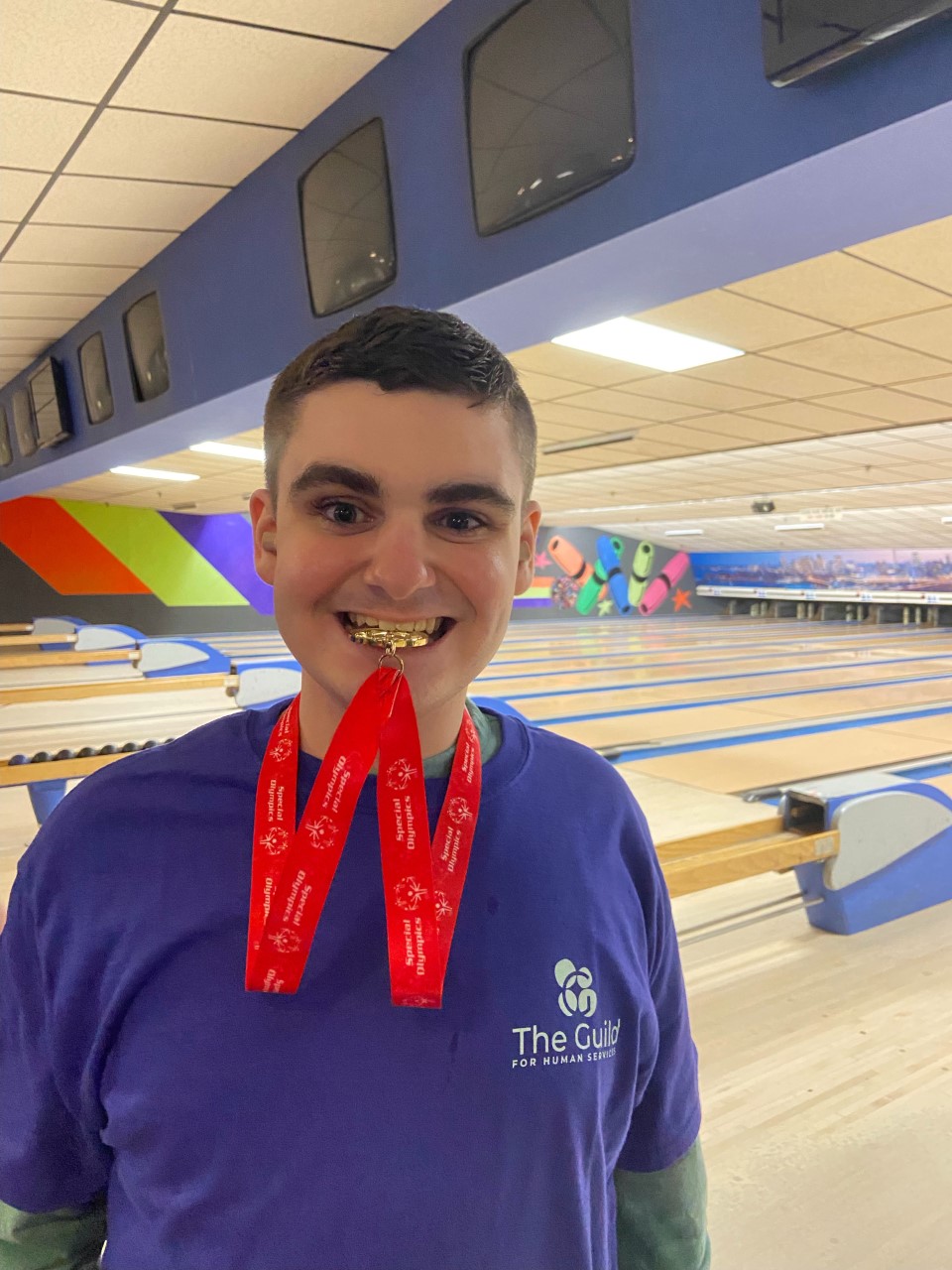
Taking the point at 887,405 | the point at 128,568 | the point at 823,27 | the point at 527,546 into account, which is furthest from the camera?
the point at 128,568

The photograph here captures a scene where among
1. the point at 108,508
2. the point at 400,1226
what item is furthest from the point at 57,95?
the point at 108,508

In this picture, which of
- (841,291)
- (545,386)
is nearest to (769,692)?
(545,386)

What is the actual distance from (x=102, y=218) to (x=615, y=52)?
2606 millimetres

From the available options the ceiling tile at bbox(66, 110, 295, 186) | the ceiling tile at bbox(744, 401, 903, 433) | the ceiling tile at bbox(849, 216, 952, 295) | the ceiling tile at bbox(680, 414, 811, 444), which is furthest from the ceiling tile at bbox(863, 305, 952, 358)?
the ceiling tile at bbox(66, 110, 295, 186)

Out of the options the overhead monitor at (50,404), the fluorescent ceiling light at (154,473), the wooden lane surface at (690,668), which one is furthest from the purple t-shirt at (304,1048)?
the fluorescent ceiling light at (154,473)

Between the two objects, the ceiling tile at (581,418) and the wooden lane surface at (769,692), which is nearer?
the ceiling tile at (581,418)

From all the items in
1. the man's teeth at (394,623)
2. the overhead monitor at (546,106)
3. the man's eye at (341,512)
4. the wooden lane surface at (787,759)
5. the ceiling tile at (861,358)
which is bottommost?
the wooden lane surface at (787,759)

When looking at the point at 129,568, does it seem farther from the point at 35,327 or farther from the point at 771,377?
the point at 771,377

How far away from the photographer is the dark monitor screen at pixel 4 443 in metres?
7.81

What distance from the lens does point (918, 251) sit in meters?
2.79

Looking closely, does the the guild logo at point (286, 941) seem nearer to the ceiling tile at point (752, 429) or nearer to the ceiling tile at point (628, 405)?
the ceiling tile at point (628, 405)

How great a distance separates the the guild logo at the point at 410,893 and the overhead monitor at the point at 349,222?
2.63 m

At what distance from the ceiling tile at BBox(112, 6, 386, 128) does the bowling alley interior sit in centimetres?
1

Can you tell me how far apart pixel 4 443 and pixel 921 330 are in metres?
7.22
